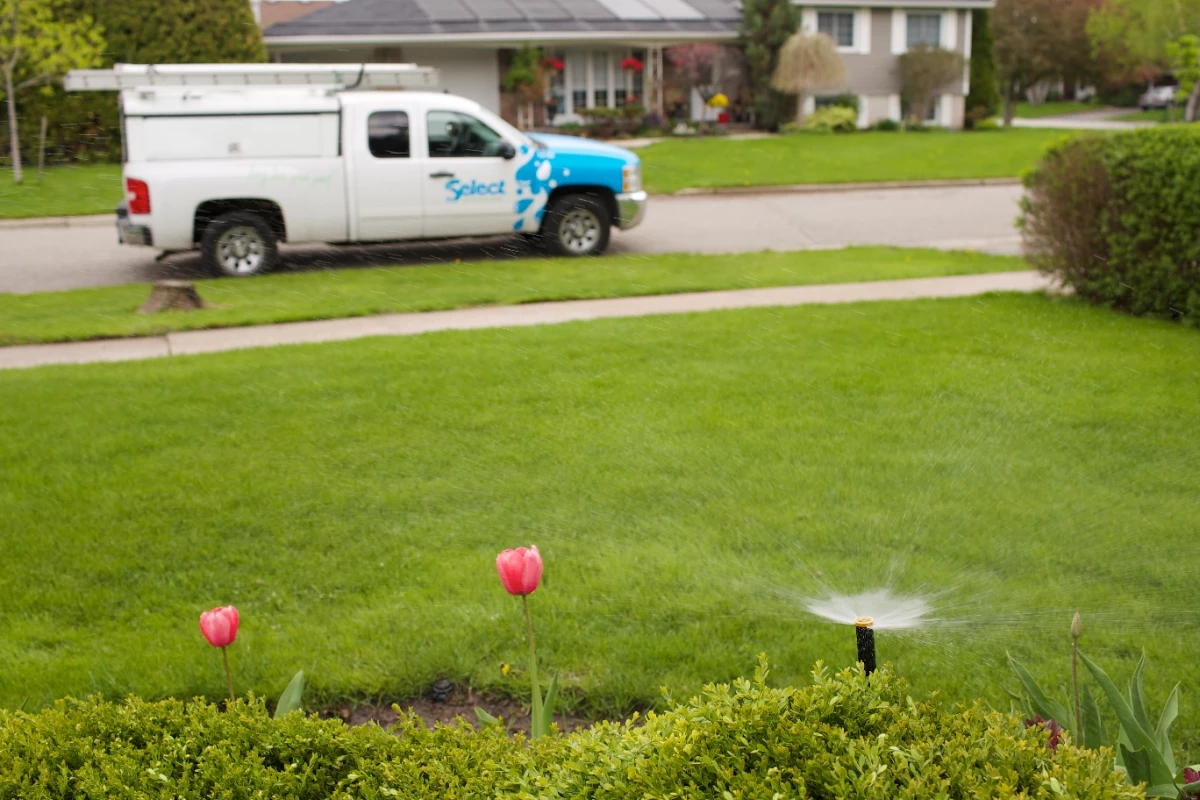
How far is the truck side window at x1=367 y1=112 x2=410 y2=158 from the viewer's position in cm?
1229

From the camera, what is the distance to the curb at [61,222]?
51.4 feet

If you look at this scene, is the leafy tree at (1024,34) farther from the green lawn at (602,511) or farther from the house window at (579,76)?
the green lawn at (602,511)

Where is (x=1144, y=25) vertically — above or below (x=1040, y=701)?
above

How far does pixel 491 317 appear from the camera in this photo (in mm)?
9539

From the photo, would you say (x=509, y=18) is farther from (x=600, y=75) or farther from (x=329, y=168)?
(x=329, y=168)

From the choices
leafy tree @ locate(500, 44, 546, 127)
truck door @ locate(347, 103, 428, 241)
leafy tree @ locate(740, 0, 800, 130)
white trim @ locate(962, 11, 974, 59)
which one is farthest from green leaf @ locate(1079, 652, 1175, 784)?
white trim @ locate(962, 11, 974, 59)

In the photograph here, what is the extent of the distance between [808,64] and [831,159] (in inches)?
294

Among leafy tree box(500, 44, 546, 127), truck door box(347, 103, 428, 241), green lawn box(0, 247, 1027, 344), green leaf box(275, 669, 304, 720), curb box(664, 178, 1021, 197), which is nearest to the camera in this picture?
green leaf box(275, 669, 304, 720)

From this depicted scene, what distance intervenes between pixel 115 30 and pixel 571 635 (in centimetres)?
2105

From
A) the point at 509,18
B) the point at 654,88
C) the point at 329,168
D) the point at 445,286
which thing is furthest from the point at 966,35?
the point at 445,286

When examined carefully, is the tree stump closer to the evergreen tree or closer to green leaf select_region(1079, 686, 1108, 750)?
green leaf select_region(1079, 686, 1108, 750)

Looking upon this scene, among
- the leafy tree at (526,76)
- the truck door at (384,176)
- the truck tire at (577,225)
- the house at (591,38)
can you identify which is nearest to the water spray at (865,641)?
the truck door at (384,176)

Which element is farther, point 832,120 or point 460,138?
point 832,120

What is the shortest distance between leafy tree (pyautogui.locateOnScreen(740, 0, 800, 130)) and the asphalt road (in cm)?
1295
